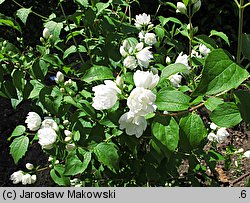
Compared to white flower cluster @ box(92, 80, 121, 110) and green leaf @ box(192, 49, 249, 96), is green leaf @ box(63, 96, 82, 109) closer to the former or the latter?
white flower cluster @ box(92, 80, 121, 110)

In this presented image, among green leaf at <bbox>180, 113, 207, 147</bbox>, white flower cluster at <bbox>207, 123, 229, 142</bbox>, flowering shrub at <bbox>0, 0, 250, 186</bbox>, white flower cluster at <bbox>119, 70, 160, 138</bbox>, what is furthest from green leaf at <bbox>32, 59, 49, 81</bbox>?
white flower cluster at <bbox>207, 123, 229, 142</bbox>

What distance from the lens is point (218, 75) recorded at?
106 centimetres

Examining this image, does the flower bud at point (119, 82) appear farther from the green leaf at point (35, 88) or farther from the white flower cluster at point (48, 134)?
the green leaf at point (35, 88)

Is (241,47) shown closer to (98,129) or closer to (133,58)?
(133,58)

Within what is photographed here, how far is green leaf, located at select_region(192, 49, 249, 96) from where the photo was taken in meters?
1.05

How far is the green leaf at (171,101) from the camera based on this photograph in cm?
118

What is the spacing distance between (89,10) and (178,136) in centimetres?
73

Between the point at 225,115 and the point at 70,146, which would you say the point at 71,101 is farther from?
the point at 225,115

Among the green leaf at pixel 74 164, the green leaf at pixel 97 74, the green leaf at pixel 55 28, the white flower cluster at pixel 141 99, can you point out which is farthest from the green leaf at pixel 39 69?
the white flower cluster at pixel 141 99

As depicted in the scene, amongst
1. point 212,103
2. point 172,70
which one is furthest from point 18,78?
point 212,103

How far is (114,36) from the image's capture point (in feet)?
5.53

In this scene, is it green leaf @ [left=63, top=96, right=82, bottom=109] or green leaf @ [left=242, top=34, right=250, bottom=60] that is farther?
green leaf @ [left=63, top=96, right=82, bottom=109]

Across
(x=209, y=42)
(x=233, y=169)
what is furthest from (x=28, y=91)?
(x=233, y=169)

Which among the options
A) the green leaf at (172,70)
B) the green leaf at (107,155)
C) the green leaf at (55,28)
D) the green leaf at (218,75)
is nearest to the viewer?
the green leaf at (218,75)
